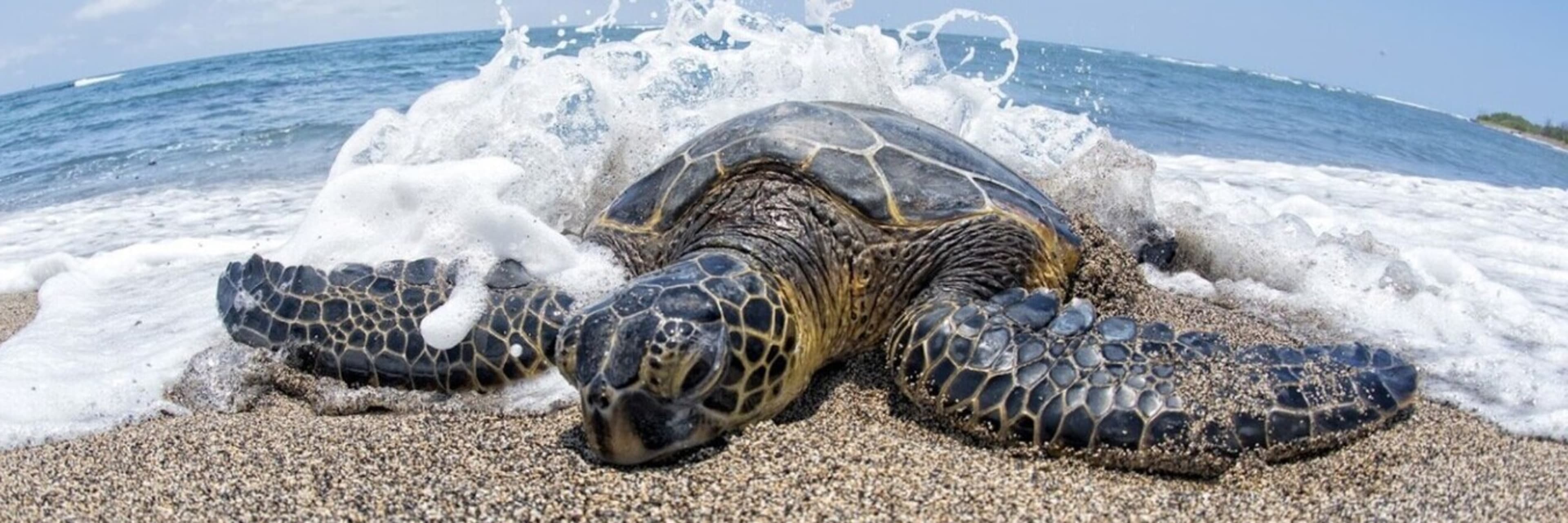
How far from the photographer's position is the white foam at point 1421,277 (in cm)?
344

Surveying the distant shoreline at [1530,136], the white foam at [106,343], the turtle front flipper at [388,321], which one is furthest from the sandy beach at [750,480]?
the distant shoreline at [1530,136]

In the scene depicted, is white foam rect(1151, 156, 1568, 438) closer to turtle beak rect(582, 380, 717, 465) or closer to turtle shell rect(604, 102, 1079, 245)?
turtle shell rect(604, 102, 1079, 245)

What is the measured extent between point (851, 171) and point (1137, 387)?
1.23 m

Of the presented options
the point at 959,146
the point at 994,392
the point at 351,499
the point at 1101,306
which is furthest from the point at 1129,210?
the point at 351,499

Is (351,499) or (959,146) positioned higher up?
(959,146)

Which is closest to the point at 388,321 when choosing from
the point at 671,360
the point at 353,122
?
the point at 671,360

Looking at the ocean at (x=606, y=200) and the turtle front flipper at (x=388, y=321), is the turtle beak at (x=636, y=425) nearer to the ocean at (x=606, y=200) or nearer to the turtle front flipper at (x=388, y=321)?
the turtle front flipper at (x=388, y=321)

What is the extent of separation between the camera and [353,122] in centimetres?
1293

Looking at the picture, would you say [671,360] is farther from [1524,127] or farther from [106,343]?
[1524,127]

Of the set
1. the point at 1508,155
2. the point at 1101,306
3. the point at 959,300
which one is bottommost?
the point at 1508,155

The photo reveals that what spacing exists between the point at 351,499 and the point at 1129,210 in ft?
13.9

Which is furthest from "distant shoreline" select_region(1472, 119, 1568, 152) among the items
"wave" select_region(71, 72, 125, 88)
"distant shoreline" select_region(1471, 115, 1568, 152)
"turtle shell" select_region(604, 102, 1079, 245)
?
"wave" select_region(71, 72, 125, 88)

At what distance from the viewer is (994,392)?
2.47 metres

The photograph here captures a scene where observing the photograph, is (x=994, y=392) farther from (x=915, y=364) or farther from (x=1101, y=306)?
(x=1101, y=306)
